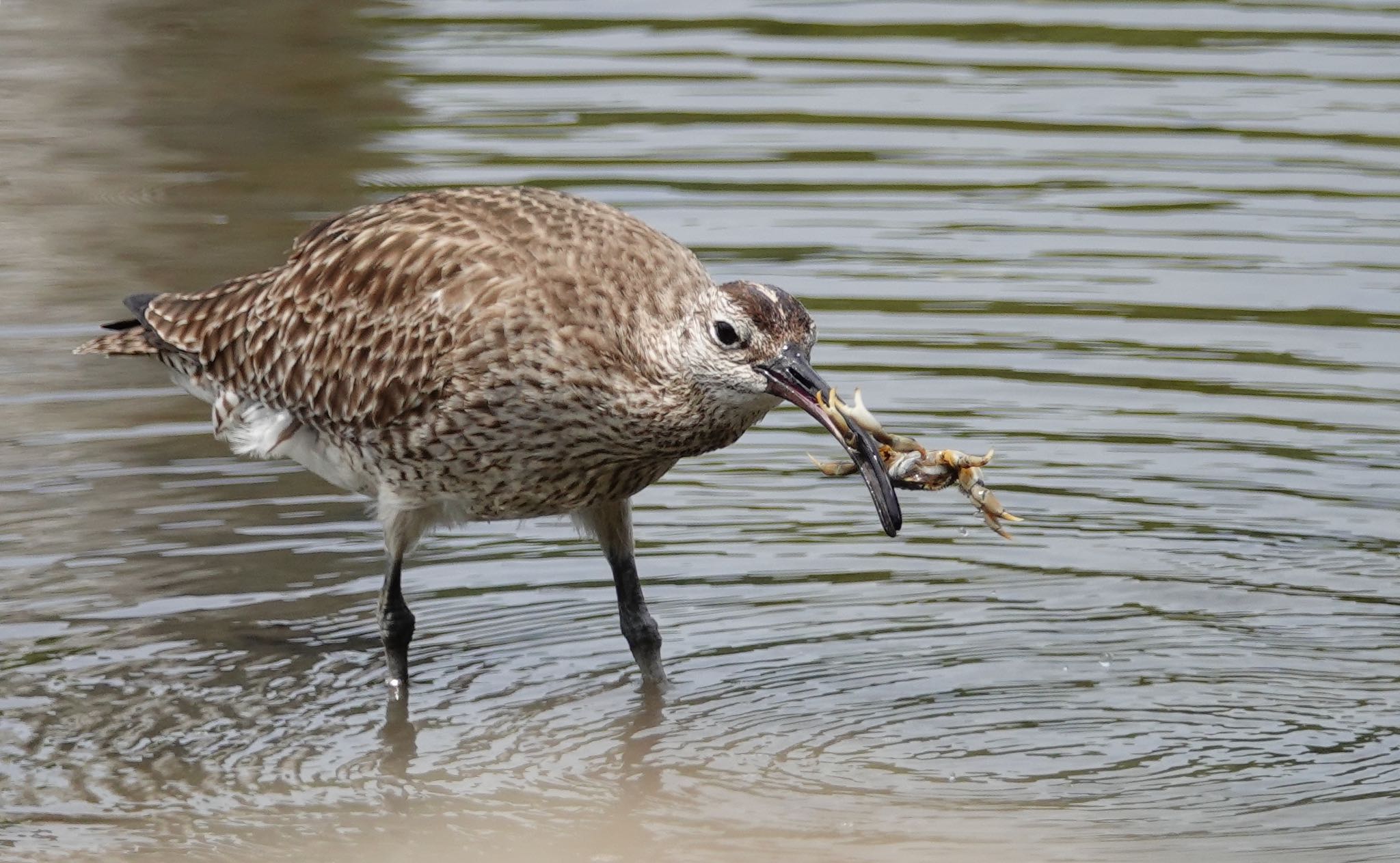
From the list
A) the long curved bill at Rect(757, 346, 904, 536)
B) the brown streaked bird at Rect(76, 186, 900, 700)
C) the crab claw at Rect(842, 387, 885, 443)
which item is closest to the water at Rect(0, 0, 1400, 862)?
the brown streaked bird at Rect(76, 186, 900, 700)

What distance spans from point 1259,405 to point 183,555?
4.49 metres

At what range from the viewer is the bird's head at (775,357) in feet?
23.5

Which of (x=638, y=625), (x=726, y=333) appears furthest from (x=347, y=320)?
(x=726, y=333)

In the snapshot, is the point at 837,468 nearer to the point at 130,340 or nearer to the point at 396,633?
the point at 396,633

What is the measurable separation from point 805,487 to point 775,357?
10.1 feet

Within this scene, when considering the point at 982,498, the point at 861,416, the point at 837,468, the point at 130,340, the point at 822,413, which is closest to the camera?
the point at 822,413

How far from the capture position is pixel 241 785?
7699mm

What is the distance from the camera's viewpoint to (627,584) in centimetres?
860

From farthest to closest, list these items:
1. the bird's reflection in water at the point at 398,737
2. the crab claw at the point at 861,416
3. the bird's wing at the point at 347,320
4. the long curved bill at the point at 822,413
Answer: the bird's wing at the point at 347,320 < the bird's reflection in water at the point at 398,737 < the crab claw at the point at 861,416 < the long curved bill at the point at 822,413

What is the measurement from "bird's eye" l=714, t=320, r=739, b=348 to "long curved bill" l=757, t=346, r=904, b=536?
0.37 feet

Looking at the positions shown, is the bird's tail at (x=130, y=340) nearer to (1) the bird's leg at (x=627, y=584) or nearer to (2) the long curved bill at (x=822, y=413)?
(1) the bird's leg at (x=627, y=584)

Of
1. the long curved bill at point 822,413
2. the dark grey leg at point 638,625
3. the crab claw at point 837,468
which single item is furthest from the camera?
the dark grey leg at point 638,625

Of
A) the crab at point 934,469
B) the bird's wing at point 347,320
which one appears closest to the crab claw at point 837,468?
the crab at point 934,469

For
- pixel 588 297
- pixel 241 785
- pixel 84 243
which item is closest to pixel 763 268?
pixel 84 243
